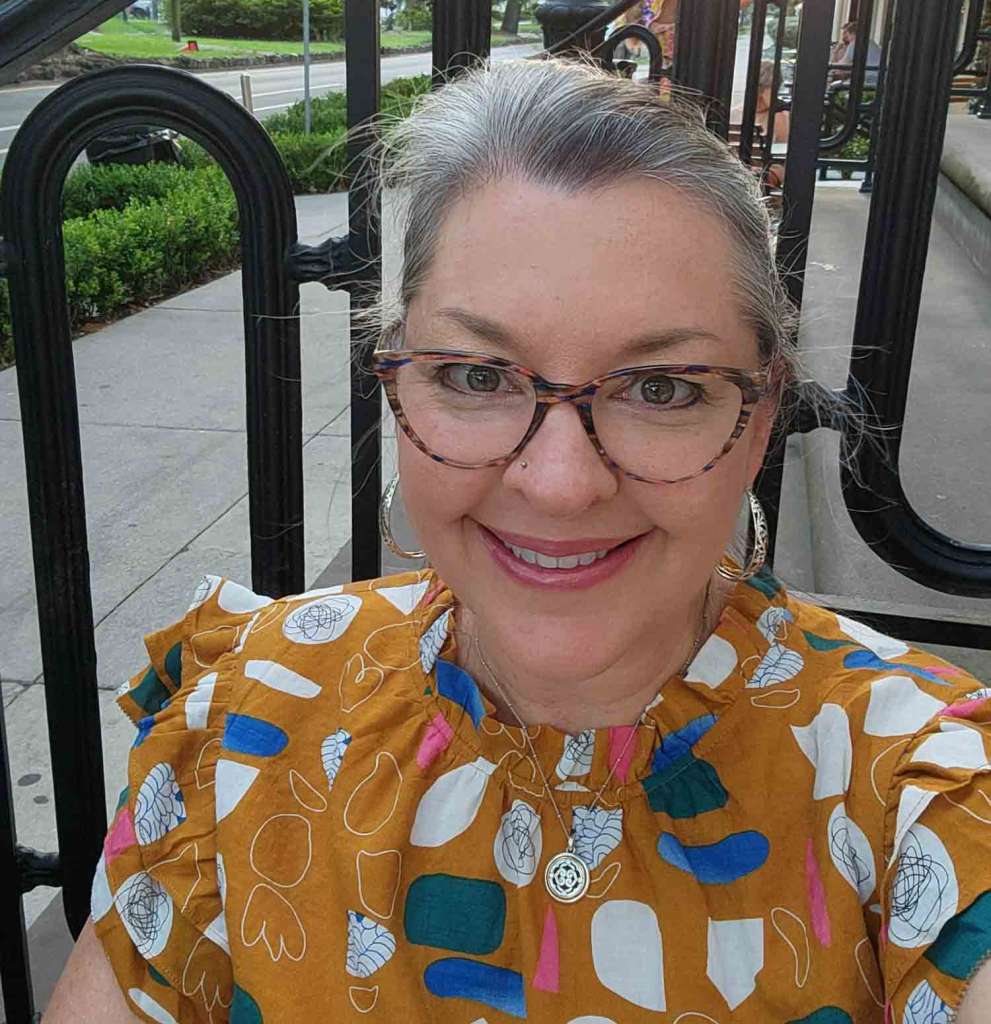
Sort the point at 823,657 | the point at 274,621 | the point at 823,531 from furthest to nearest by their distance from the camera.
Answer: the point at 823,531 < the point at 274,621 < the point at 823,657

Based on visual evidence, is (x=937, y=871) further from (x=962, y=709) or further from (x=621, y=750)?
(x=621, y=750)

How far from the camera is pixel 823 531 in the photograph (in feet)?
12.5

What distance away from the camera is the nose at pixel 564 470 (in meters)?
1.25

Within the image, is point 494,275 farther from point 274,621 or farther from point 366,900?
point 366,900

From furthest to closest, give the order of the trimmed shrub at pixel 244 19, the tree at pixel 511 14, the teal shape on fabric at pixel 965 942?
the trimmed shrub at pixel 244 19 → the tree at pixel 511 14 → the teal shape on fabric at pixel 965 942

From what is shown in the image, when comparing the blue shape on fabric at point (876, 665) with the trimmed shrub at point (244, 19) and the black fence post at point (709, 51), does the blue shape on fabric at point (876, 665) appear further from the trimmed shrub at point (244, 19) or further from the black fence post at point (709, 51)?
the trimmed shrub at point (244, 19)

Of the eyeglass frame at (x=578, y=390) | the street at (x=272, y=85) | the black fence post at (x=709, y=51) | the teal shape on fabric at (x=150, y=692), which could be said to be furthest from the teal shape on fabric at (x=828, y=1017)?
the street at (x=272, y=85)

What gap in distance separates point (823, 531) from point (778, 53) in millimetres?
3628

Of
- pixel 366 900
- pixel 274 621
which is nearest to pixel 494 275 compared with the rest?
Result: pixel 274 621

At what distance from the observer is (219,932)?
1.42m

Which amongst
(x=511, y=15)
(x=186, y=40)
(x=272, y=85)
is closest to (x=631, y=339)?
(x=511, y=15)

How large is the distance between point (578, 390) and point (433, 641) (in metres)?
0.43

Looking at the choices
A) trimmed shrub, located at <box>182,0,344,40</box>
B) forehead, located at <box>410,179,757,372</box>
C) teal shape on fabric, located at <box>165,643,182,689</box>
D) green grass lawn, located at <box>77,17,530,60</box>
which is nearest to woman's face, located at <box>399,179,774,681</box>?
forehead, located at <box>410,179,757,372</box>

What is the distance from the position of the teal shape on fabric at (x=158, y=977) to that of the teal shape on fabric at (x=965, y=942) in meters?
0.84
